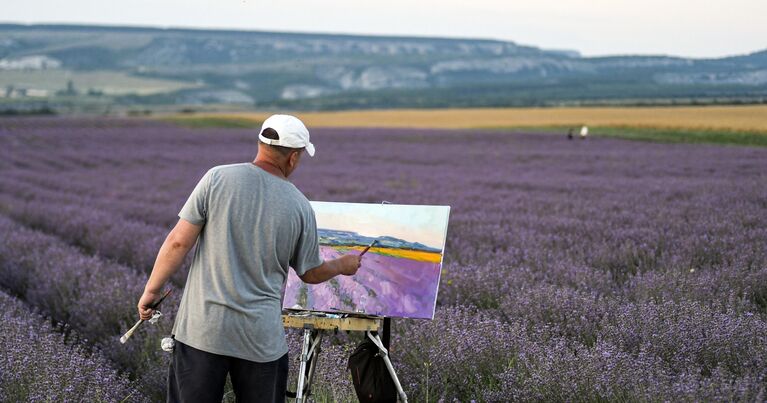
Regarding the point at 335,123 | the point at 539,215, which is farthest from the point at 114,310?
the point at 335,123

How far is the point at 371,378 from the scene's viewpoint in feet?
11.3

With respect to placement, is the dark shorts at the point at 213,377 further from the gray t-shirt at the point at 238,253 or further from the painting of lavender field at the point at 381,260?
the painting of lavender field at the point at 381,260

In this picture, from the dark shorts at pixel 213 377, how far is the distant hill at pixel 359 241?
0.90 m

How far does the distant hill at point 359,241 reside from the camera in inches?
151

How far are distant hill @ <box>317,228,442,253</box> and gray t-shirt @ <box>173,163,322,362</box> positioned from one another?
0.84 meters

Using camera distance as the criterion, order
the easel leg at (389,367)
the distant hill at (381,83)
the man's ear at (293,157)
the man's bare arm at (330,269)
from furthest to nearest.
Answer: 1. the distant hill at (381,83)
2. the easel leg at (389,367)
3. the man's bare arm at (330,269)
4. the man's ear at (293,157)

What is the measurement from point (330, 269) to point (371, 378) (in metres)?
0.51

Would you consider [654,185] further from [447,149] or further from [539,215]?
[447,149]

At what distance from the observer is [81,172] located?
20297mm

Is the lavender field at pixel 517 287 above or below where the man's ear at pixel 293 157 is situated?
below

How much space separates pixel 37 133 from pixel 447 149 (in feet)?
59.3

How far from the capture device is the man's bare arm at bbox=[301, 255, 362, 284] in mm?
3271

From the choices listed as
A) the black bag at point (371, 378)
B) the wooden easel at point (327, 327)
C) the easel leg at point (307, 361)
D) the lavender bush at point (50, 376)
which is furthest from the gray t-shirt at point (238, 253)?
the lavender bush at point (50, 376)

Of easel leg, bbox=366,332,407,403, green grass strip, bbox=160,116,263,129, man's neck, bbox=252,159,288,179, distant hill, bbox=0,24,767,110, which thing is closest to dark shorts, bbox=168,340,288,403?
easel leg, bbox=366,332,407,403
